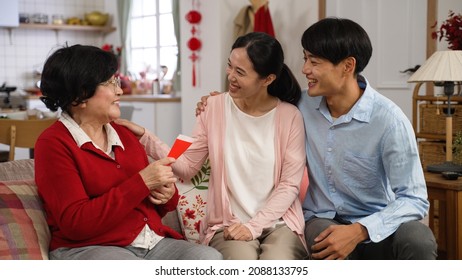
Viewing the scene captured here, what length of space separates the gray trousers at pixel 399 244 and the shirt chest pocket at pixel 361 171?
153mm

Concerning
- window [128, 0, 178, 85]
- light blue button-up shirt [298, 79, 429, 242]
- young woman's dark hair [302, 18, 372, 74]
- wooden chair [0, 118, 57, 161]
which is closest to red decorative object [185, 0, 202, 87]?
window [128, 0, 178, 85]

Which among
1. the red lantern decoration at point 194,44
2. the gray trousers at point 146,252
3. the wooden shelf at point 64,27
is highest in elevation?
the wooden shelf at point 64,27

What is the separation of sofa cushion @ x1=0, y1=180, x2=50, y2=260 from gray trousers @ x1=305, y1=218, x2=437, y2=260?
2.78 feet

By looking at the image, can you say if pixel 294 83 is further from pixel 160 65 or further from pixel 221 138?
pixel 160 65

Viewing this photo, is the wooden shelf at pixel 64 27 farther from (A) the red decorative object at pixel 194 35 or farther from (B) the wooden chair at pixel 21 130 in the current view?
(B) the wooden chair at pixel 21 130

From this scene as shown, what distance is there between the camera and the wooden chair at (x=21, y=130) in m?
3.66

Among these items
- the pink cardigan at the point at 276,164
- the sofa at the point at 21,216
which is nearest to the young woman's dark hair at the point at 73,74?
the sofa at the point at 21,216

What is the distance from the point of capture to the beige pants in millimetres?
2033

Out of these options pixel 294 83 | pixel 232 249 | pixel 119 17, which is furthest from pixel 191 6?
pixel 232 249

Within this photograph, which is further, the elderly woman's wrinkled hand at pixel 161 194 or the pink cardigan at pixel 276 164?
the pink cardigan at pixel 276 164

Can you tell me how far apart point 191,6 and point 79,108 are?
4.39 m

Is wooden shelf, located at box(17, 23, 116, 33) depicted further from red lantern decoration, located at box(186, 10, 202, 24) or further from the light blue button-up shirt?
the light blue button-up shirt

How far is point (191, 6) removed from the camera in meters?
6.18
